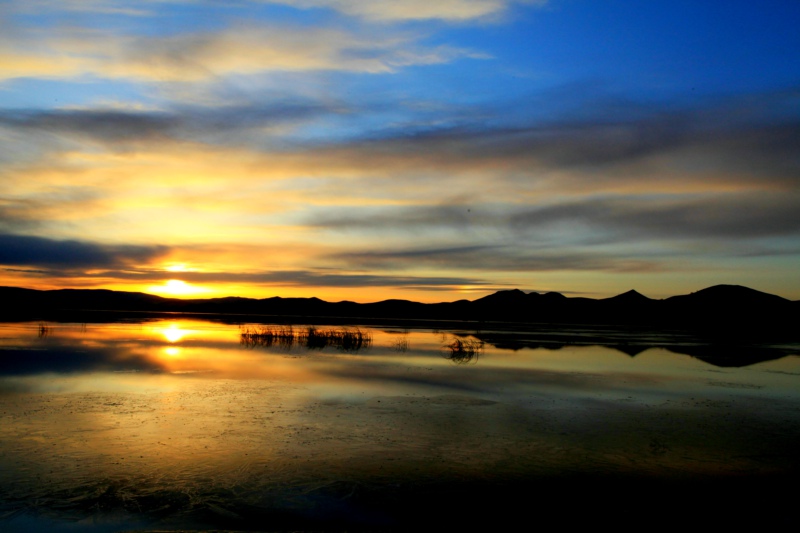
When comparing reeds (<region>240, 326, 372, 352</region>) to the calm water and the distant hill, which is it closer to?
the calm water

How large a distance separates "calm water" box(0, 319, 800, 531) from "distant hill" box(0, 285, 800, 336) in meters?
63.3

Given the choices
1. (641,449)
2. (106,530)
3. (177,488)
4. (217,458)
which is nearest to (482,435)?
(641,449)

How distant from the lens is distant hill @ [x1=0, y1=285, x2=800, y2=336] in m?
93.8

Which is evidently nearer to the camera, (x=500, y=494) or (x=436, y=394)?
(x=500, y=494)

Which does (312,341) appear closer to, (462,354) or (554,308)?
(462,354)

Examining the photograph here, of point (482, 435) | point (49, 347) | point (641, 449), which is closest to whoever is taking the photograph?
point (641, 449)

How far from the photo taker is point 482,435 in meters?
12.1

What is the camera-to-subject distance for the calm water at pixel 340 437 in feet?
26.2

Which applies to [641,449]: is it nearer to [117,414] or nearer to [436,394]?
[436,394]

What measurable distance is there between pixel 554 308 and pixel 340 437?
12771 centimetres

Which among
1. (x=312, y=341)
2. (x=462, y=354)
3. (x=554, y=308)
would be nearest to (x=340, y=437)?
(x=462, y=354)

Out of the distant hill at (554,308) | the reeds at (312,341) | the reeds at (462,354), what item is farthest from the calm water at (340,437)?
the distant hill at (554,308)

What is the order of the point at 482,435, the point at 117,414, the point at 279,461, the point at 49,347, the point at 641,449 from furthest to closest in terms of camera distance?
the point at 49,347 → the point at 117,414 → the point at 482,435 → the point at 641,449 → the point at 279,461

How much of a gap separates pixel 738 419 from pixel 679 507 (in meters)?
7.61
